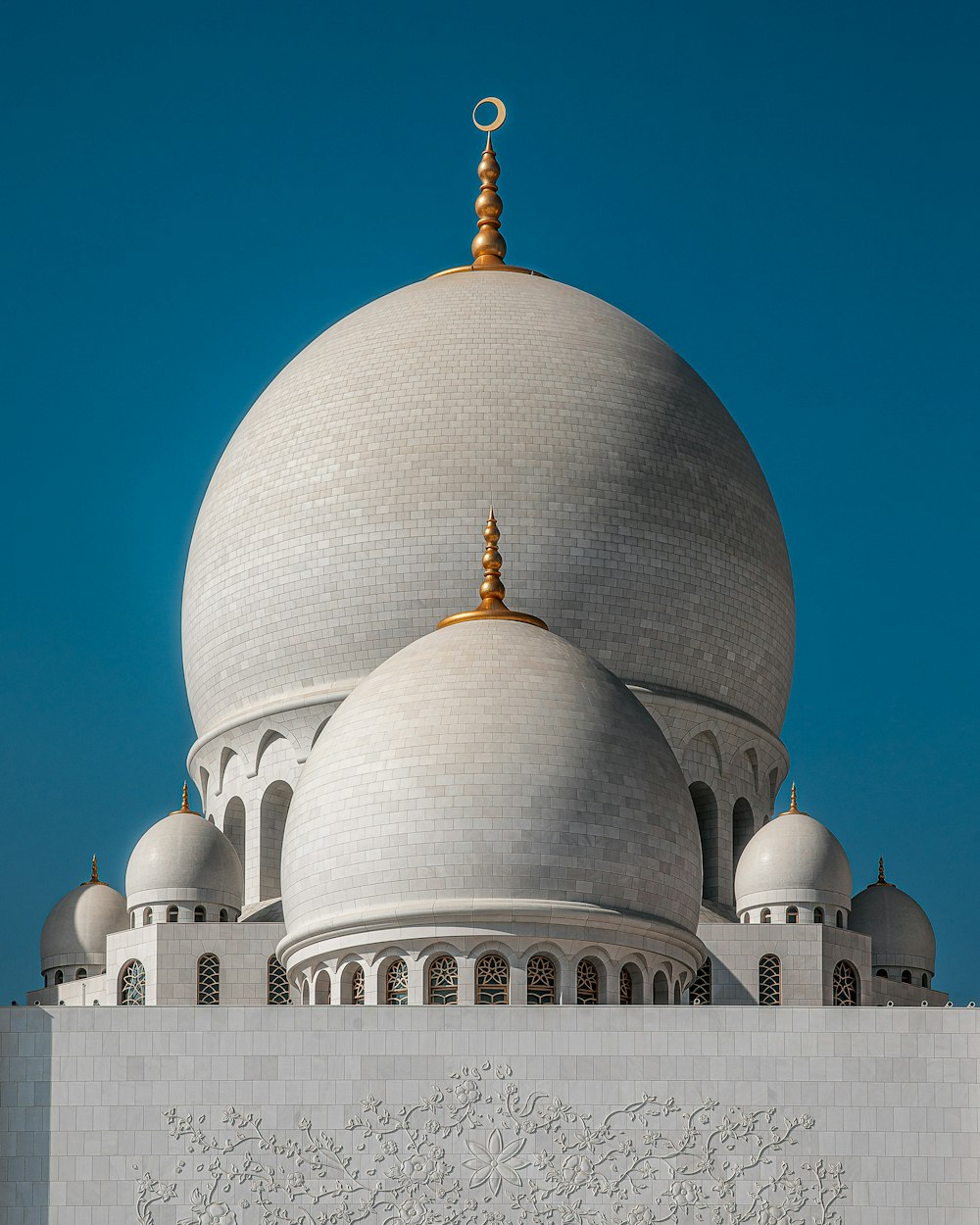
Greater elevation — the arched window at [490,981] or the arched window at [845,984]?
the arched window at [845,984]

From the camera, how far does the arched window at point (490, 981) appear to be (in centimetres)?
3164

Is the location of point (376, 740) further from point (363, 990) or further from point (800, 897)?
point (800, 897)

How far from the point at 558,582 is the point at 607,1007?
8.14 m

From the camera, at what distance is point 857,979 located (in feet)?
120

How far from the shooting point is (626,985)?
106 feet

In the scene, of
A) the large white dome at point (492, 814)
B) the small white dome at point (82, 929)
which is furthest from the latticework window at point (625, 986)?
the small white dome at point (82, 929)

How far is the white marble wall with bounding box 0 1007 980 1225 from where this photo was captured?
30266mm

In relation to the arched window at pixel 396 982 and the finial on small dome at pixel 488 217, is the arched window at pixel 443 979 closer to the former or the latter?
the arched window at pixel 396 982

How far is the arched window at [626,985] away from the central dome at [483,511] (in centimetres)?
616

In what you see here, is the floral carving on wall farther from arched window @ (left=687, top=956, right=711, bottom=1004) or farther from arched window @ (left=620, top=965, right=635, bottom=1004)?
arched window @ (left=687, top=956, right=711, bottom=1004)

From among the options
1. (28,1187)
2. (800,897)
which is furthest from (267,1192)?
(800,897)

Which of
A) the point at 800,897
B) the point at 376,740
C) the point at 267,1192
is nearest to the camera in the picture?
the point at 267,1192

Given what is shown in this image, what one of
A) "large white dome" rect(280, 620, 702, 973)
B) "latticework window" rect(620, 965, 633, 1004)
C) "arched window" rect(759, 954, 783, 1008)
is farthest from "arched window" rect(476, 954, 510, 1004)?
"arched window" rect(759, 954, 783, 1008)

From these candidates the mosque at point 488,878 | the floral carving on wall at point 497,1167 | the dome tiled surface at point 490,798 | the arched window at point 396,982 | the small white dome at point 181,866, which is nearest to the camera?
the floral carving on wall at point 497,1167
